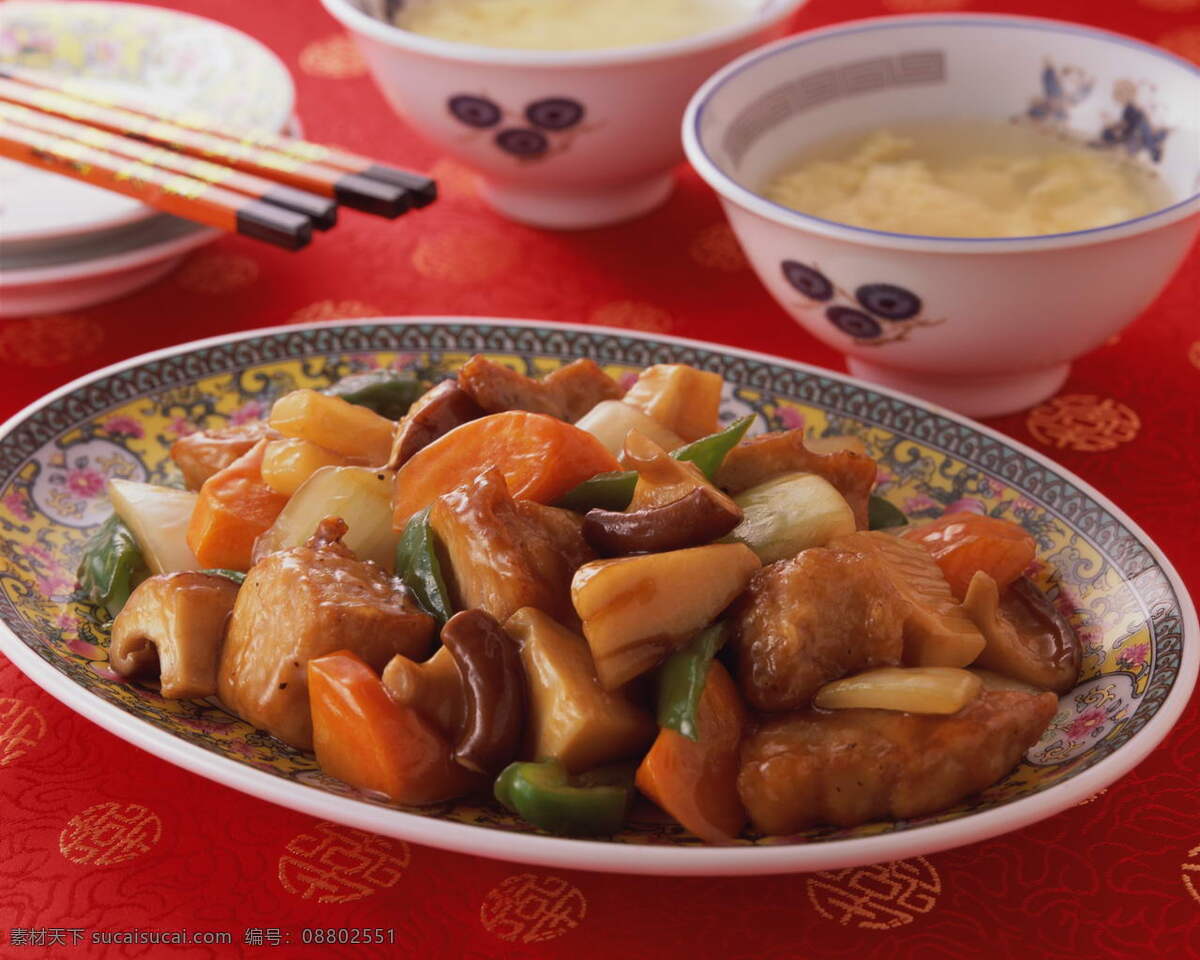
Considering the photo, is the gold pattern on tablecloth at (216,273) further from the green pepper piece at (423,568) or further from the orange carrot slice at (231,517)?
the green pepper piece at (423,568)

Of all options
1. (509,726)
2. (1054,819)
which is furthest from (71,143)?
(1054,819)

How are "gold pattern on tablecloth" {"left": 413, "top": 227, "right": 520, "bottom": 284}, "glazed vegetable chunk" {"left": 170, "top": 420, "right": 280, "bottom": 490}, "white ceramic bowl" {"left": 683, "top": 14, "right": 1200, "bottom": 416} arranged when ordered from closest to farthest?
"glazed vegetable chunk" {"left": 170, "top": 420, "right": 280, "bottom": 490} → "white ceramic bowl" {"left": 683, "top": 14, "right": 1200, "bottom": 416} → "gold pattern on tablecloth" {"left": 413, "top": 227, "right": 520, "bottom": 284}

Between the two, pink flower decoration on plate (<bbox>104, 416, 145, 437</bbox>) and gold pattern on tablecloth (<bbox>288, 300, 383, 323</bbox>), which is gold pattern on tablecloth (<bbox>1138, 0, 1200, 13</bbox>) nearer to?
gold pattern on tablecloth (<bbox>288, 300, 383, 323</bbox>)

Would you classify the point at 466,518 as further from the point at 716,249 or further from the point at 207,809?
the point at 716,249

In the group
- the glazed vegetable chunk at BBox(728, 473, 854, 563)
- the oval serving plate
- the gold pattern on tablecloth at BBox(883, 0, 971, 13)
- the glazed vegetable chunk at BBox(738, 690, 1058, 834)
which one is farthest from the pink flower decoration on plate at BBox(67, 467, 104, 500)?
the gold pattern on tablecloth at BBox(883, 0, 971, 13)

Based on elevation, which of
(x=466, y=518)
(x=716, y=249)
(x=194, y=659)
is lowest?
(x=716, y=249)
